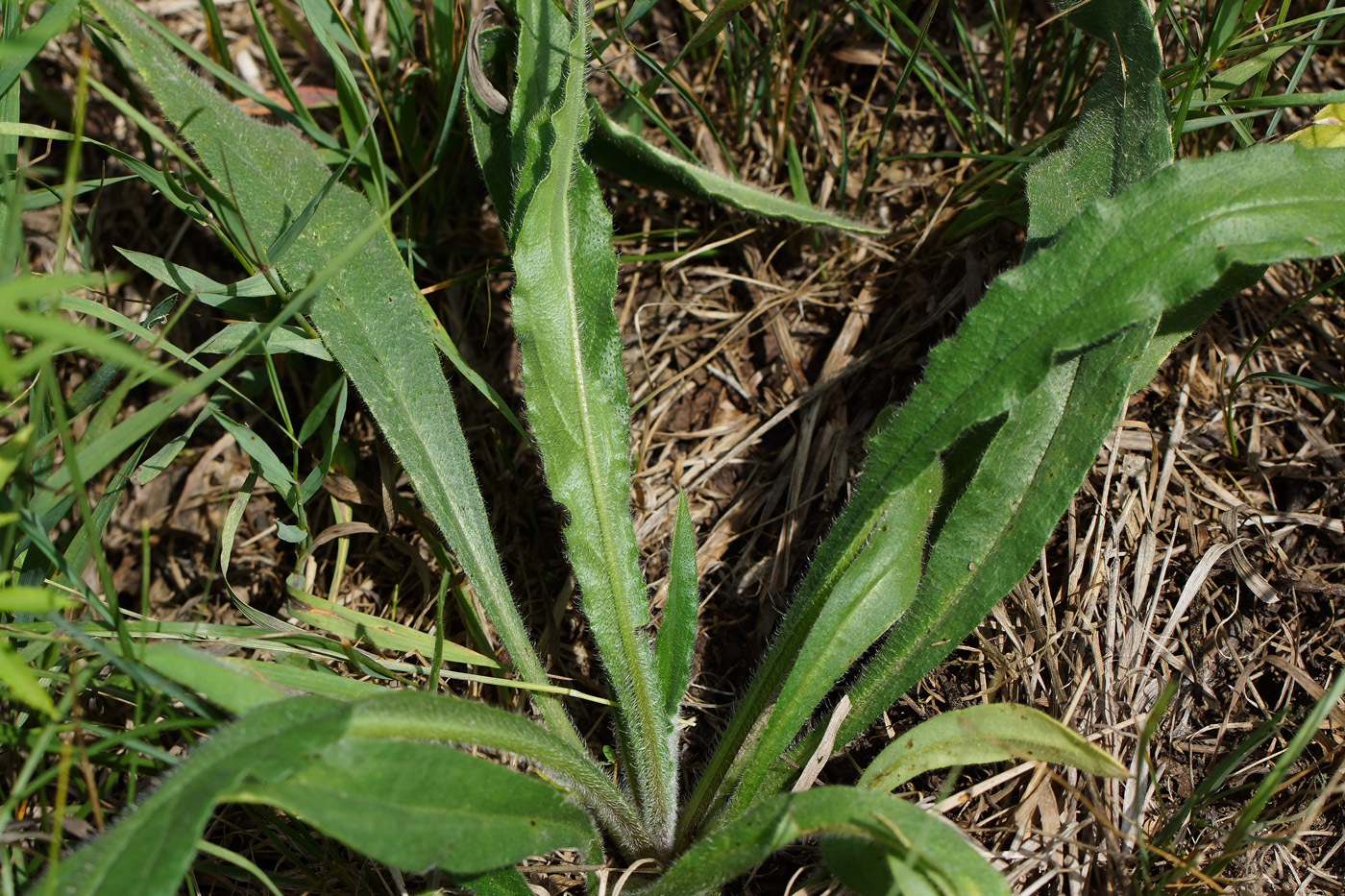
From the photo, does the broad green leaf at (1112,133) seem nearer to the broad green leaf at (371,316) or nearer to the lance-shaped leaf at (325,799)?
the broad green leaf at (371,316)

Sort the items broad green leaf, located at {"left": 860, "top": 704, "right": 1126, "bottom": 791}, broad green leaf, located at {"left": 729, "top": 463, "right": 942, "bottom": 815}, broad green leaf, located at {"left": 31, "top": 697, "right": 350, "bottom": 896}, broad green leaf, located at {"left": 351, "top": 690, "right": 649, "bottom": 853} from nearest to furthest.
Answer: broad green leaf, located at {"left": 31, "top": 697, "right": 350, "bottom": 896} → broad green leaf, located at {"left": 351, "top": 690, "right": 649, "bottom": 853} → broad green leaf, located at {"left": 860, "top": 704, "right": 1126, "bottom": 791} → broad green leaf, located at {"left": 729, "top": 463, "right": 942, "bottom": 815}

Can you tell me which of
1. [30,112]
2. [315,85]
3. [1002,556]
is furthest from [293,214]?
[1002,556]

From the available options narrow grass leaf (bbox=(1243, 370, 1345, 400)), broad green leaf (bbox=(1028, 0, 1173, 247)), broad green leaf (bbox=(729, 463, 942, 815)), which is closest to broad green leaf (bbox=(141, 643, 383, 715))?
broad green leaf (bbox=(729, 463, 942, 815))

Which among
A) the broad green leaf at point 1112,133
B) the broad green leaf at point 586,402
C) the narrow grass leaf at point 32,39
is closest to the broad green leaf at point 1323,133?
the broad green leaf at point 1112,133

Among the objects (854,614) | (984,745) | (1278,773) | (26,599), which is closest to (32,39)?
(26,599)

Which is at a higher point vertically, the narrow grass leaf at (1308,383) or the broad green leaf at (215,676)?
the narrow grass leaf at (1308,383)

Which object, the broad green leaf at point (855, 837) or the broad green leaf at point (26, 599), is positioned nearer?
the broad green leaf at point (26, 599)

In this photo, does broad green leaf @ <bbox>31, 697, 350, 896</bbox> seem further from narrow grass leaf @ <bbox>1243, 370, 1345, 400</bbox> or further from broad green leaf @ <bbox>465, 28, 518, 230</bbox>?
narrow grass leaf @ <bbox>1243, 370, 1345, 400</bbox>
